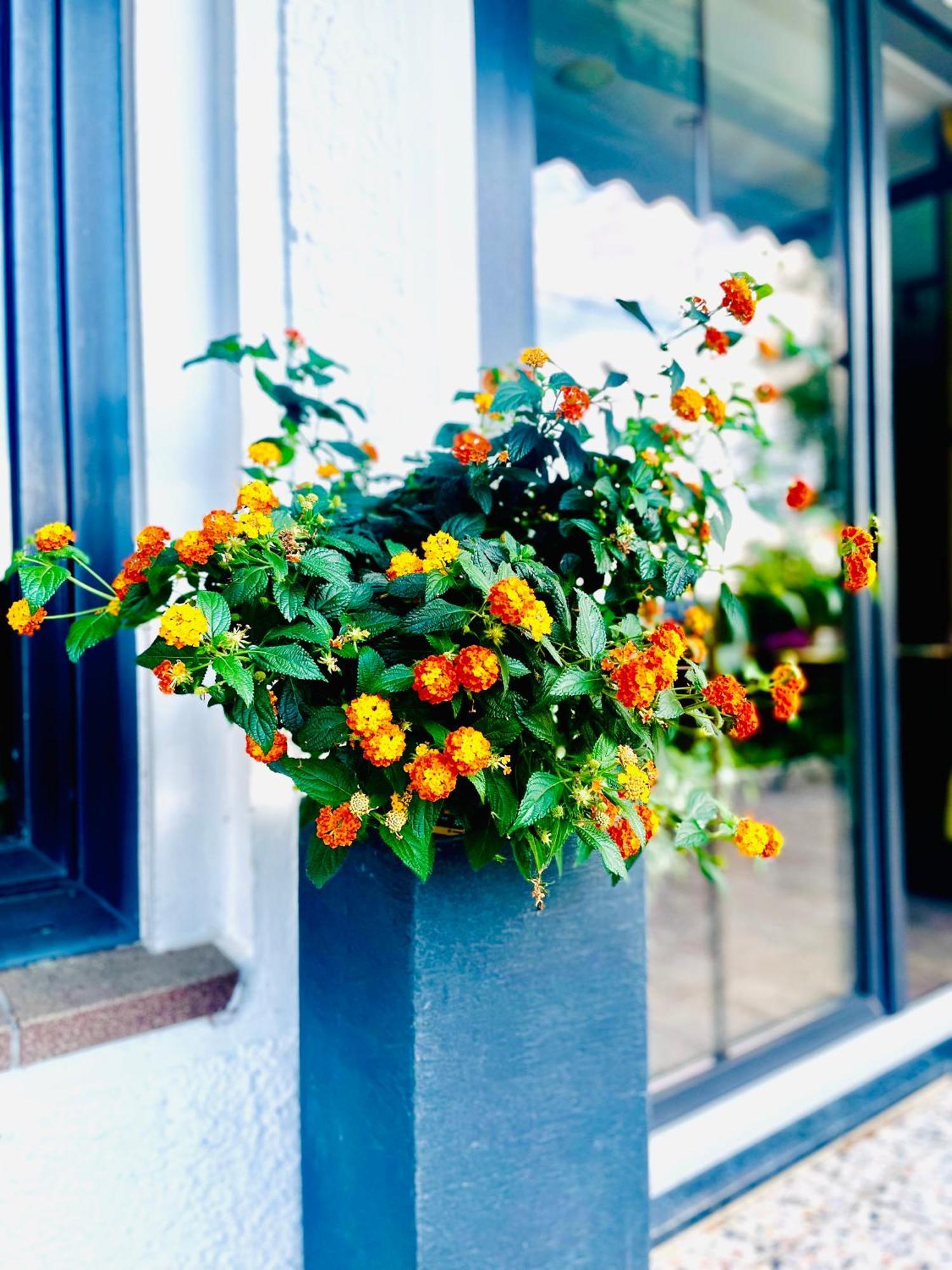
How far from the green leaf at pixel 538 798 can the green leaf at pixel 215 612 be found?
27 cm

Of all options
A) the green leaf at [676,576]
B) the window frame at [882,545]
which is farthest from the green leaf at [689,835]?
the window frame at [882,545]

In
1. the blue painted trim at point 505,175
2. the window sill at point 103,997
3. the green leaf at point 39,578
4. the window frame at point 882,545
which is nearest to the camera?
the green leaf at point 39,578

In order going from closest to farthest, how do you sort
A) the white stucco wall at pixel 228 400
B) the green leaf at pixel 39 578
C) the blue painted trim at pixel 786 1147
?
the green leaf at pixel 39 578 < the white stucco wall at pixel 228 400 < the blue painted trim at pixel 786 1147

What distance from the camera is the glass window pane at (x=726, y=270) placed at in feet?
5.84

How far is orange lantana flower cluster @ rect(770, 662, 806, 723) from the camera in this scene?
887 millimetres

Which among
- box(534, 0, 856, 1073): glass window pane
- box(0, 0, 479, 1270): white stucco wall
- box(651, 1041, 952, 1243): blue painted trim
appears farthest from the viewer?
box(534, 0, 856, 1073): glass window pane

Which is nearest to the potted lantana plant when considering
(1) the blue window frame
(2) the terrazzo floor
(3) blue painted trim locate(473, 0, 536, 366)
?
(1) the blue window frame

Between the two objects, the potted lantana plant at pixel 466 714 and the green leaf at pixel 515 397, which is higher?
the green leaf at pixel 515 397

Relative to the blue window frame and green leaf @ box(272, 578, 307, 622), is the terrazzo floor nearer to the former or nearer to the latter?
the blue window frame

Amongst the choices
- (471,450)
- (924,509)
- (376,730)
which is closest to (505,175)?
(471,450)

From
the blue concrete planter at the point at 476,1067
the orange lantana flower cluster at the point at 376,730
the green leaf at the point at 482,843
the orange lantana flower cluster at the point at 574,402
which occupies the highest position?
the orange lantana flower cluster at the point at 574,402

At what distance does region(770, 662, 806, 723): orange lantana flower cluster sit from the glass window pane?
10.0 inches

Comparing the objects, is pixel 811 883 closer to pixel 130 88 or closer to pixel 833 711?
pixel 833 711

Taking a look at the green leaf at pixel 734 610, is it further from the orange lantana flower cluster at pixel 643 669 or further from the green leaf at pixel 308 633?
the green leaf at pixel 308 633
